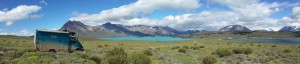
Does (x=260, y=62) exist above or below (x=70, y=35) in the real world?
below

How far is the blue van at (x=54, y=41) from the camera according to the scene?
37875 mm

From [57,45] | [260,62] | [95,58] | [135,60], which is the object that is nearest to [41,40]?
[57,45]

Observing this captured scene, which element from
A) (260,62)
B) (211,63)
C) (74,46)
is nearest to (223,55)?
(260,62)

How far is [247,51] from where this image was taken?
42094 mm

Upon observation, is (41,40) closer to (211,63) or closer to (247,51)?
(211,63)

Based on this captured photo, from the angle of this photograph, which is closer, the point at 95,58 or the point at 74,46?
the point at 95,58

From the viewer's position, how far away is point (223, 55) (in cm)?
3700

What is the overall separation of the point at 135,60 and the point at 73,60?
7.65 metres

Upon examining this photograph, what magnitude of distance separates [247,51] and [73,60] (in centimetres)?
2424

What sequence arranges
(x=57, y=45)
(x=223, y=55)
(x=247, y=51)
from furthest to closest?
(x=247, y=51) → (x=57, y=45) → (x=223, y=55)

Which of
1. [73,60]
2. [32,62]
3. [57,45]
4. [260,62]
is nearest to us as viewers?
[32,62]

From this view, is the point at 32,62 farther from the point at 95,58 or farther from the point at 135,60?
the point at 135,60

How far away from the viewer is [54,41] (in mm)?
39156

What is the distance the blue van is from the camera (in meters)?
37.9
